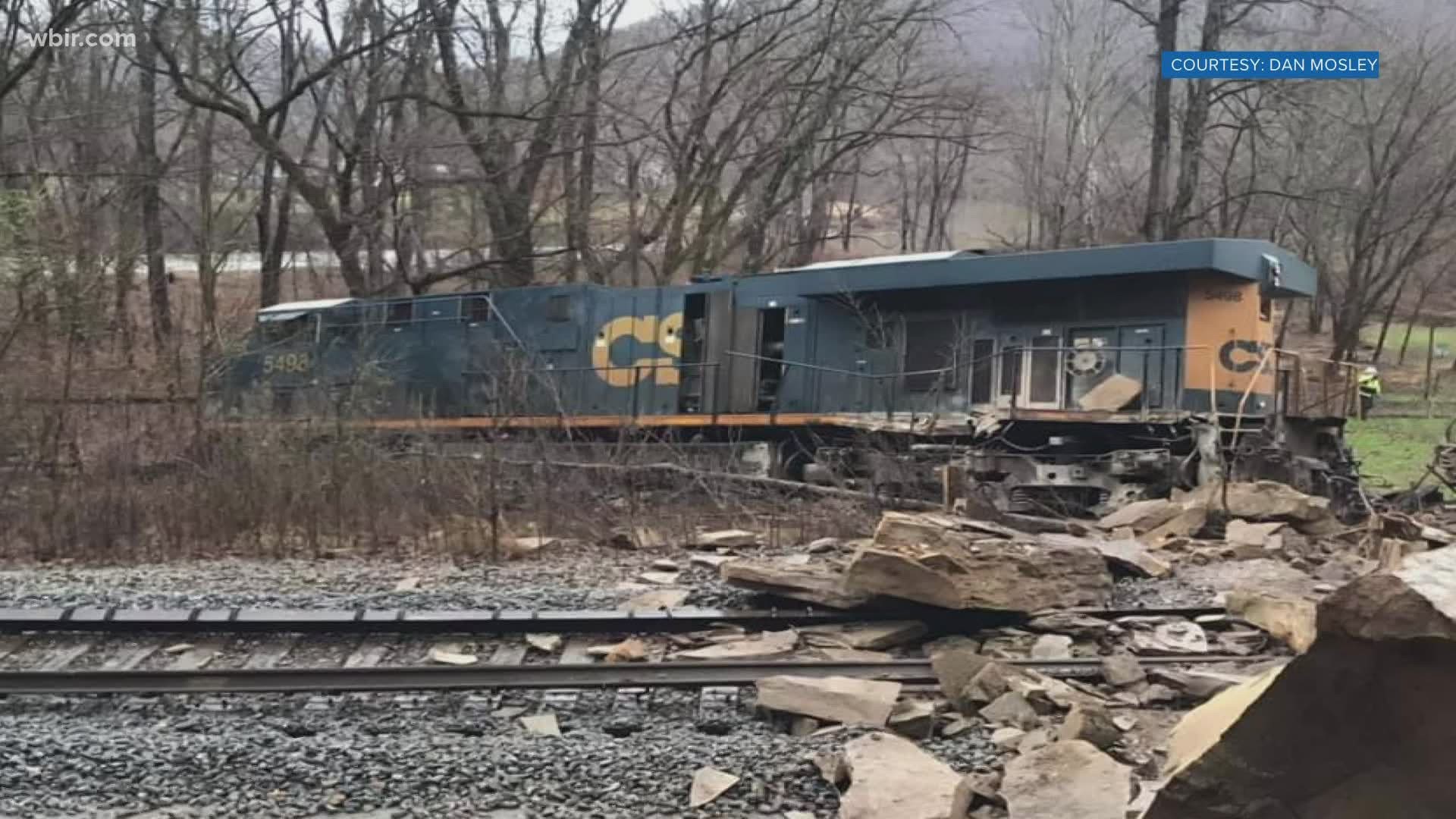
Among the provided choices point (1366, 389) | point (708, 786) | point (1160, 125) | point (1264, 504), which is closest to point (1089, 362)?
point (1264, 504)

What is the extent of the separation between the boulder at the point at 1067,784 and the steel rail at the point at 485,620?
2.79 metres

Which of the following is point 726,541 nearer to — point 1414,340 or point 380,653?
point 380,653

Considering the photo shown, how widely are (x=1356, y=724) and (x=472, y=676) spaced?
4449 millimetres

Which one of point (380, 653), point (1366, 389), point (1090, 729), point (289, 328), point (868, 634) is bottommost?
point (380, 653)

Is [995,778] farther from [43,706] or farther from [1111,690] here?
[43,706]

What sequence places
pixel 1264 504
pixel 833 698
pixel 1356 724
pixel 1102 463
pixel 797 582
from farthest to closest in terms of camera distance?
1. pixel 1102 463
2. pixel 1264 504
3. pixel 797 582
4. pixel 833 698
5. pixel 1356 724

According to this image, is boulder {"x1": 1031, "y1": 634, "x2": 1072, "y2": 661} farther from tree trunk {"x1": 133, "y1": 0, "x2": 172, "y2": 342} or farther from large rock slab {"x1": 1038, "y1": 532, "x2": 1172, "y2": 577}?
tree trunk {"x1": 133, "y1": 0, "x2": 172, "y2": 342}

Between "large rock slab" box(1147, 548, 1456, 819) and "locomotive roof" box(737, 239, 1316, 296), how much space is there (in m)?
10.7

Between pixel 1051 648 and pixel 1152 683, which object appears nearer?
pixel 1152 683

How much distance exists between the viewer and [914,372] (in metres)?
14.4

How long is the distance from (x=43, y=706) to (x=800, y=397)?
11.1 metres

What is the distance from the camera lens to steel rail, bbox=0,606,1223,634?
6.86 m

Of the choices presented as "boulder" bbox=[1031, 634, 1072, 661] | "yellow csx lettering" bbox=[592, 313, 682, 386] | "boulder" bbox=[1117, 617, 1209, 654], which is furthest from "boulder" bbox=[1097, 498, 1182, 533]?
"yellow csx lettering" bbox=[592, 313, 682, 386]

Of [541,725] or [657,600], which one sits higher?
[657,600]
